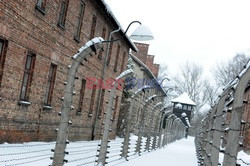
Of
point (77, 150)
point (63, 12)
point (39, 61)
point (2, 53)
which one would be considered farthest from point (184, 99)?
point (2, 53)

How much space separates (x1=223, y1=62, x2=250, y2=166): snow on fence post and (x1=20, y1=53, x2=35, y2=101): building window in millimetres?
8397

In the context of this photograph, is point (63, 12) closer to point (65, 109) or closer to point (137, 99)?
point (65, 109)

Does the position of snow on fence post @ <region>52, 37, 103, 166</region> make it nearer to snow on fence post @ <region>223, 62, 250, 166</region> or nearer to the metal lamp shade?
snow on fence post @ <region>223, 62, 250, 166</region>

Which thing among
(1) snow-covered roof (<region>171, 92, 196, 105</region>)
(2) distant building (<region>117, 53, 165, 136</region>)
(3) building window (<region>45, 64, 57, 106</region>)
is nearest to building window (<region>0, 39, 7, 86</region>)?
(3) building window (<region>45, 64, 57, 106</region>)

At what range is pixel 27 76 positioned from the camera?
1136 cm

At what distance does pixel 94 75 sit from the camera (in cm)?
1859

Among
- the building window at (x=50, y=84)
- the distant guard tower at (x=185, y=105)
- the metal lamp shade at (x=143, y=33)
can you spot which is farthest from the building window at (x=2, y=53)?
the distant guard tower at (x=185, y=105)

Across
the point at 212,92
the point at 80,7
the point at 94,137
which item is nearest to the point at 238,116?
the point at 80,7

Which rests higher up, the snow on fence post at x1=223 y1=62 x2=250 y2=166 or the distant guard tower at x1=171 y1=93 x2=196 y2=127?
the distant guard tower at x1=171 y1=93 x2=196 y2=127

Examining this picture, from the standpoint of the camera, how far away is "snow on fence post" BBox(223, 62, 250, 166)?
3283 mm

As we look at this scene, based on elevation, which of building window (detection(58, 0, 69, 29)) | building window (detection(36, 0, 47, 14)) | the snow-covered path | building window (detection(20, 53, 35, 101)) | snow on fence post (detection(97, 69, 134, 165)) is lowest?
the snow-covered path

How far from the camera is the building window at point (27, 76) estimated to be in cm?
1106

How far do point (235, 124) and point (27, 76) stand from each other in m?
9.02

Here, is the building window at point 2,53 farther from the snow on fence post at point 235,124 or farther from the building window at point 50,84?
the snow on fence post at point 235,124
